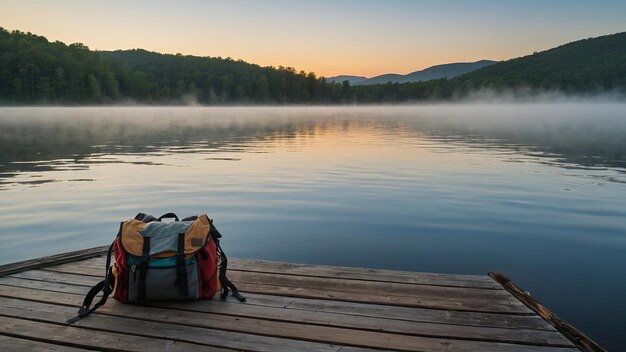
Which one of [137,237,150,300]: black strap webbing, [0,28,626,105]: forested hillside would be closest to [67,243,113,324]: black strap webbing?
[137,237,150,300]: black strap webbing

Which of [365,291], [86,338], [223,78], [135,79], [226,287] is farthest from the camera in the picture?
[223,78]

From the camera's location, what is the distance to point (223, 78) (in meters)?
143

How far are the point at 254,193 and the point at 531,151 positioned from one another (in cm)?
1429

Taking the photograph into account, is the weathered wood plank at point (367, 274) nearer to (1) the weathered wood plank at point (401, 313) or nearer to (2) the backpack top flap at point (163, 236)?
(1) the weathered wood plank at point (401, 313)

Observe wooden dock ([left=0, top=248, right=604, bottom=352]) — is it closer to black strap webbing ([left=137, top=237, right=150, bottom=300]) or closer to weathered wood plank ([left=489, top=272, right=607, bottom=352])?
weathered wood plank ([left=489, top=272, right=607, bottom=352])

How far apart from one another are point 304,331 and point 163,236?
1429mm

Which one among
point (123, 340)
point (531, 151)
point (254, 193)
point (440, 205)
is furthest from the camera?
point (531, 151)

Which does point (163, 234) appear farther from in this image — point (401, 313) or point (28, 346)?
point (401, 313)

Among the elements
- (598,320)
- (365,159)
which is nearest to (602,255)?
(598,320)

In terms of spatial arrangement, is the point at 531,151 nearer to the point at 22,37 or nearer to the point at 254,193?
the point at 254,193

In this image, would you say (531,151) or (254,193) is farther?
(531,151)

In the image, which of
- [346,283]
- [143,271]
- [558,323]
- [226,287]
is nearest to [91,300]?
[143,271]

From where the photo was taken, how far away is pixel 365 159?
17562mm

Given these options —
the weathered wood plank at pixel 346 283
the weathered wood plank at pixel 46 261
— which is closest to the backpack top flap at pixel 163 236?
the weathered wood plank at pixel 346 283
